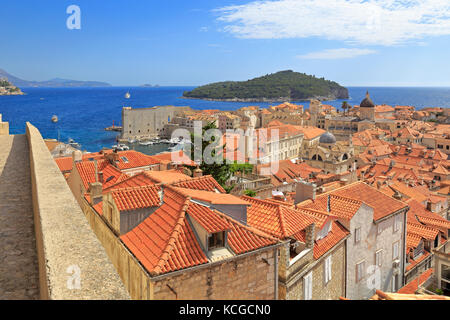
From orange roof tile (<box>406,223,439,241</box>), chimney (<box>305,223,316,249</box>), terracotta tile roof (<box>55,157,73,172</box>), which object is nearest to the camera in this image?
chimney (<box>305,223,316,249</box>)

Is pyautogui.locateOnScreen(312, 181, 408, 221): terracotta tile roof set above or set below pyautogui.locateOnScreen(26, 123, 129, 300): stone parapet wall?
below

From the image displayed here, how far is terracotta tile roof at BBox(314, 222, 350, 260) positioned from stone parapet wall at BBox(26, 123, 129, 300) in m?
7.57

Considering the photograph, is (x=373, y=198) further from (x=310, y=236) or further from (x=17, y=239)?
(x=17, y=239)

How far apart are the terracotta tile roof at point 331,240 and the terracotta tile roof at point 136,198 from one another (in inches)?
190

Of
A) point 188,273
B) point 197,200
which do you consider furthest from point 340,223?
point 188,273

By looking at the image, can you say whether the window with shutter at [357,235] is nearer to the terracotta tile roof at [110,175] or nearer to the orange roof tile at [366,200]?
the orange roof tile at [366,200]

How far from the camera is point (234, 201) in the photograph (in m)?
9.32

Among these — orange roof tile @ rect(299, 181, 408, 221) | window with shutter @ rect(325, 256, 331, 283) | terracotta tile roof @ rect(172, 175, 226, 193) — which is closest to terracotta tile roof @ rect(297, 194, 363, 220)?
orange roof tile @ rect(299, 181, 408, 221)

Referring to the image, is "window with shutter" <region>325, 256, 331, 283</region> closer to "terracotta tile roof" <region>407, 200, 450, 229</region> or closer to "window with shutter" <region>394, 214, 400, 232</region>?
"window with shutter" <region>394, 214, 400, 232</region>

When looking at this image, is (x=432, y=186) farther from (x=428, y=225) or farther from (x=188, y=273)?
(x=188, y=273)

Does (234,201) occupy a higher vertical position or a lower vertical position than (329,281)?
higher

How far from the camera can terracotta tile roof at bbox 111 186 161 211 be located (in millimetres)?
8844

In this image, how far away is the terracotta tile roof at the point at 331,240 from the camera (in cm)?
1097
